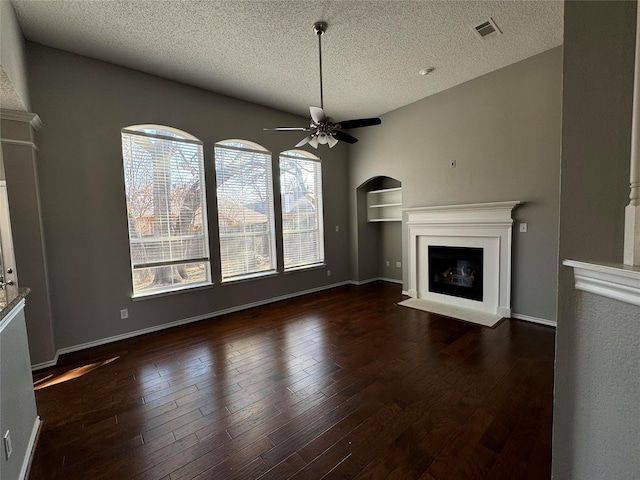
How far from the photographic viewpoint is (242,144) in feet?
14.5

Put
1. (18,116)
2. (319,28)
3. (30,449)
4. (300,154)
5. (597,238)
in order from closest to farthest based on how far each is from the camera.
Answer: (597,238)
(30,449)
(18,116)
(319,28)
(300,154)

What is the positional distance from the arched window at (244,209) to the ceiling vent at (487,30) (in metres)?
3.18

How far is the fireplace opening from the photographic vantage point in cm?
405

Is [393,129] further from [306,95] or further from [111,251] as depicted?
[111,251]

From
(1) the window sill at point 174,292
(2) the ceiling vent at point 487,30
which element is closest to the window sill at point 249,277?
(1) the window sill at point 174,292

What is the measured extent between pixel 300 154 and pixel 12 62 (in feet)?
11.9

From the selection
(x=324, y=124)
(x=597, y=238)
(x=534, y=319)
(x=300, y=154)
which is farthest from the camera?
(x=300, y=154)

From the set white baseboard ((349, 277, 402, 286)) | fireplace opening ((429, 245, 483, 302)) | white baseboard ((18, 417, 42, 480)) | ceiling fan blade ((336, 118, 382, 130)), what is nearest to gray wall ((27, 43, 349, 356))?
white baseboard ((18, 417, 42, 480))

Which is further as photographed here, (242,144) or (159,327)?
(242,144)

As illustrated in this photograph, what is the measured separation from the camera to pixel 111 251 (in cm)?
330

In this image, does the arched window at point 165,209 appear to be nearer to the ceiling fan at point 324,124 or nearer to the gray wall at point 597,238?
the ceiling fan at point 324,124

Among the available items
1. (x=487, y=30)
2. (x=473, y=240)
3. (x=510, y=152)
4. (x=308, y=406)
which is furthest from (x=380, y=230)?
(x=308, y=406)

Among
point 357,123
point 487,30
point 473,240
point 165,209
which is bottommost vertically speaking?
point 473,240

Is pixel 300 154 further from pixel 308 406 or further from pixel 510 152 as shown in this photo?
pixel 308 406
